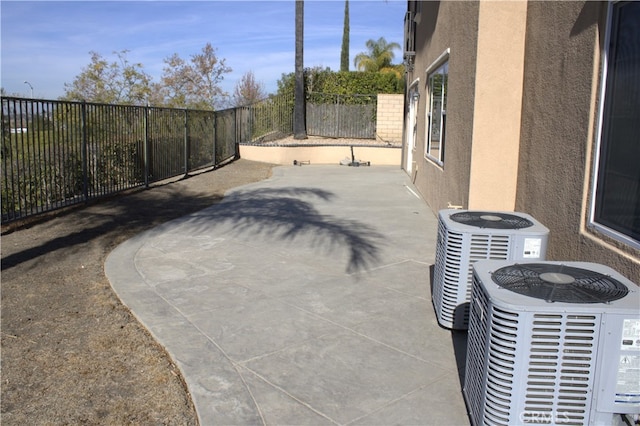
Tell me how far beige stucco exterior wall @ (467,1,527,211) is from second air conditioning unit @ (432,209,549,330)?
6.62 ft

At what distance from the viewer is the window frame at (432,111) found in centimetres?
989

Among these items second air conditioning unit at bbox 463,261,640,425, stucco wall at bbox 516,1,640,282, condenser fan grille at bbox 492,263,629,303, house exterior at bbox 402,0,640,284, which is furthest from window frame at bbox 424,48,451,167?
second air conditioning unit at bbox 463,261,640,425

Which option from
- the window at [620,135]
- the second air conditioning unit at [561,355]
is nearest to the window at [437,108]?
the window at [620,135]

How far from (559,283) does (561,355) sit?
1.50 feet

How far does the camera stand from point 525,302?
9.53ft

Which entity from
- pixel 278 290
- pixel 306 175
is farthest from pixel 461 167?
pixel 306 175

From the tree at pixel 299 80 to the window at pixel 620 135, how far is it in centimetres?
1987

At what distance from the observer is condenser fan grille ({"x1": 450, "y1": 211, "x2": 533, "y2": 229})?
458 cm

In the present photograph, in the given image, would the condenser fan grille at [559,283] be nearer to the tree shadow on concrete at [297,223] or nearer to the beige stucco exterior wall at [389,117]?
the tree shadow on concrete at [297,223]

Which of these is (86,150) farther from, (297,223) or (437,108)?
(437,108)

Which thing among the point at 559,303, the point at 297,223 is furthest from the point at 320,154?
the point at 559,303

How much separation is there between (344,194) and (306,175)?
15.6 ft

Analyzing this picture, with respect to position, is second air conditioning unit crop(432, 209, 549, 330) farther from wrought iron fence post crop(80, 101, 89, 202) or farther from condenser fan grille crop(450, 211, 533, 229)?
wrought iron fence post crop(80, 101, 89, 202)

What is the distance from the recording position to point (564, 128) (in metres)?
5.34
